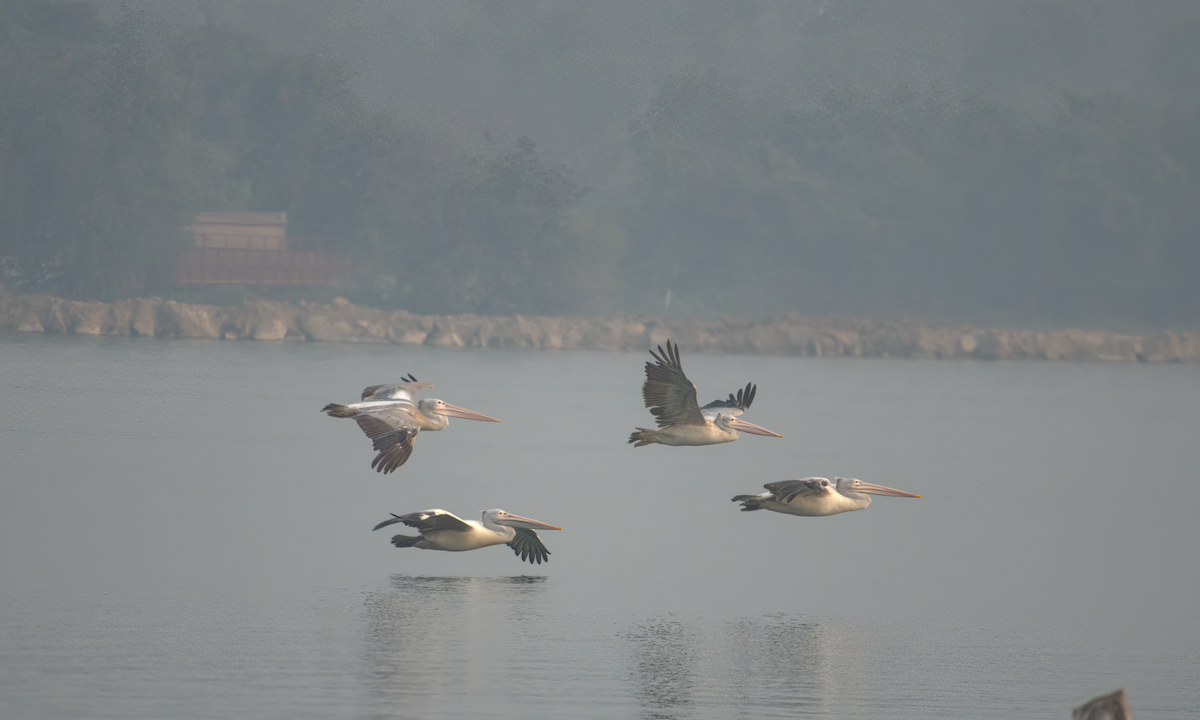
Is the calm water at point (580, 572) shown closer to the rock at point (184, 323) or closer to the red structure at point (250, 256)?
the rock at point (184, 323)

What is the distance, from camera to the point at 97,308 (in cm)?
4628

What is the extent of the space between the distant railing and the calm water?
2438cm

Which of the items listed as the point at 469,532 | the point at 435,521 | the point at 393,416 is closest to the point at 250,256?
the point at 469,532

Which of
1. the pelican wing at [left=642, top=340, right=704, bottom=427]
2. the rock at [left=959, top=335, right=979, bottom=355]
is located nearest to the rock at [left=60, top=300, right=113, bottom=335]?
the rock at [left=959, top=335, right=979, bottom=355]

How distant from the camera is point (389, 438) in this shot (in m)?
11.9

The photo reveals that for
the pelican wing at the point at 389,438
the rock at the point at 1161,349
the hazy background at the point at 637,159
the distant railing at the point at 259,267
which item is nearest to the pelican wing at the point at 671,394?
the pelican wing at the point at 389,438

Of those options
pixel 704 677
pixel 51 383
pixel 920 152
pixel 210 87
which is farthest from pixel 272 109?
pixel 704 677

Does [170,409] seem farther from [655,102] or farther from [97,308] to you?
[655,102]

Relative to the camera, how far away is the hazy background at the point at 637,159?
2242 inches

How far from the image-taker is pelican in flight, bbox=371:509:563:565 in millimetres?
13023

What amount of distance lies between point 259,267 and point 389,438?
4553cm

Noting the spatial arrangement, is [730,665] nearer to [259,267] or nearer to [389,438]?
[389,438]

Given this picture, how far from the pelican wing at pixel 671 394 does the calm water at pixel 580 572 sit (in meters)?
1.71

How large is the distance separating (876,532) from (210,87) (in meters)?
52.6
